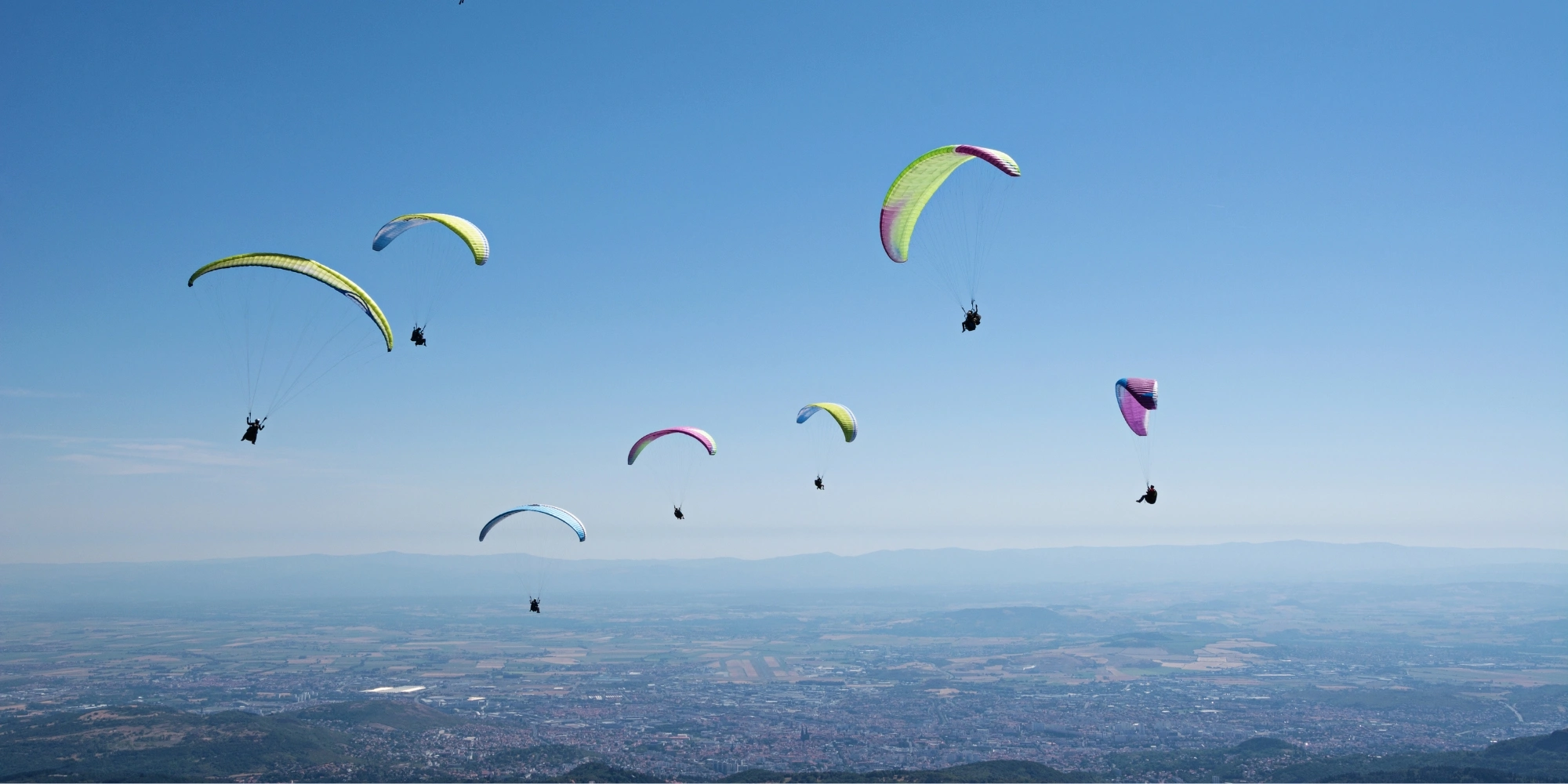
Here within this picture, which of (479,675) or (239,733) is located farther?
(479,675)

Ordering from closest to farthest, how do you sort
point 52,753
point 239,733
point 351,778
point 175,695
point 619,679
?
point 351,778, point 52,753, point 239,733, point 175,695, point 619,679

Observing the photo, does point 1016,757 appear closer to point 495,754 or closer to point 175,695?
point 495,754

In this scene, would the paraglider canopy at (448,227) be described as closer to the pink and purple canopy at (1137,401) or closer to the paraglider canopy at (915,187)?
the paraglider canopy at (915,187)

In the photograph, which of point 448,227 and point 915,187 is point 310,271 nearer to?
point 448,227

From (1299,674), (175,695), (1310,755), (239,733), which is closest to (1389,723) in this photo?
(1310,755)

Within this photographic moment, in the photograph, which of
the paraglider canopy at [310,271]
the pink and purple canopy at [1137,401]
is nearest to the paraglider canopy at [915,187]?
the pink and purple canopy at [1137,401]
